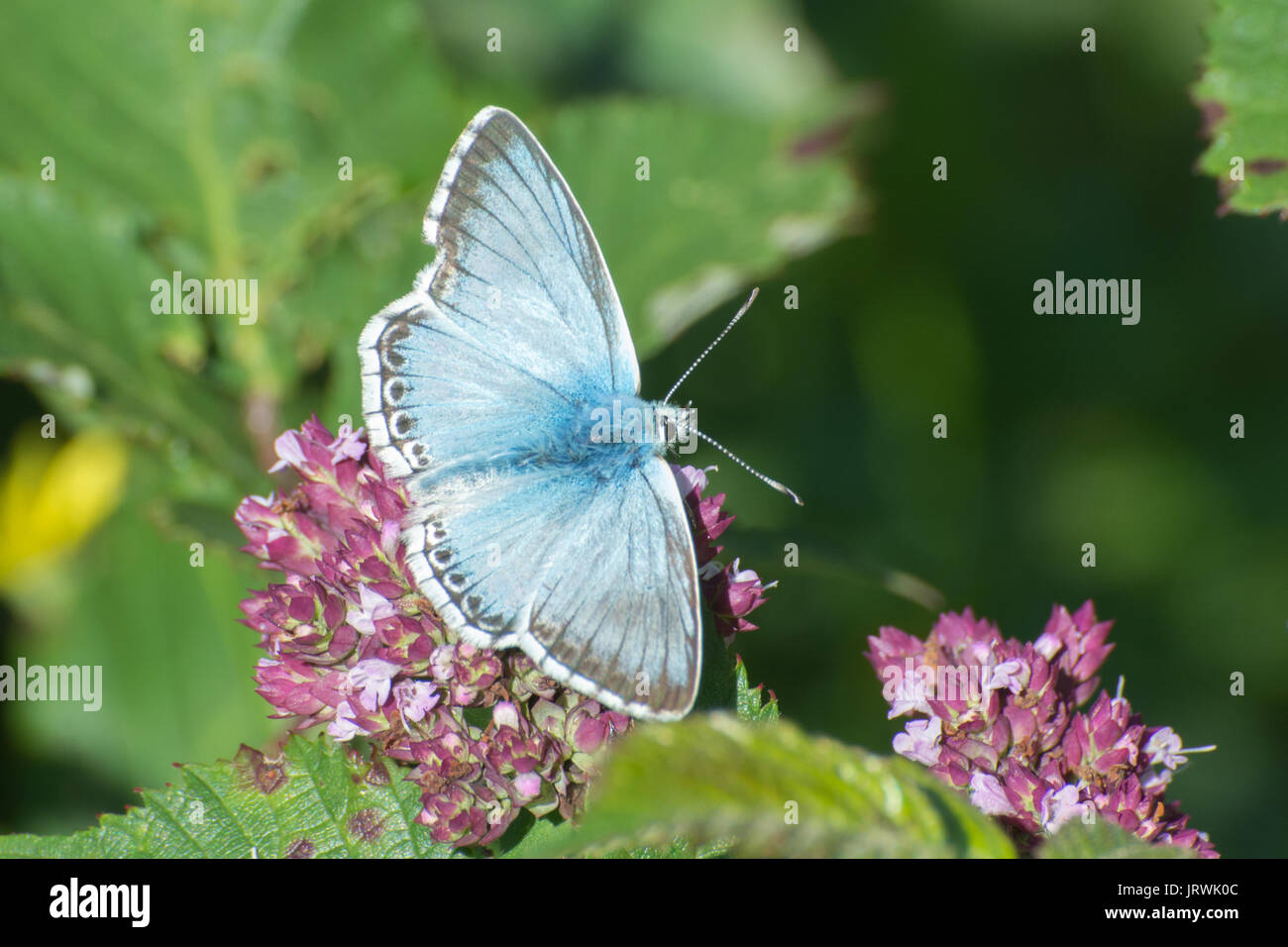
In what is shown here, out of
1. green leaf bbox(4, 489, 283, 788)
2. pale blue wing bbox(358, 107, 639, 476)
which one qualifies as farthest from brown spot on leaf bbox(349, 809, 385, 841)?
green leaf bbox(4, 489, 283, 788)

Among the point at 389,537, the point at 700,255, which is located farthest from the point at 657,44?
the point at 389,537

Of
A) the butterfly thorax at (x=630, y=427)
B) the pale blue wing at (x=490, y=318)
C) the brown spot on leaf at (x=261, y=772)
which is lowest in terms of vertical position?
the brown spot on leaf at (x=261, y=772)

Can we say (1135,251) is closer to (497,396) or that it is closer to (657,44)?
(657,44)

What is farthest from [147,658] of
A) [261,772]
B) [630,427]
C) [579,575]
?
[579,575]
